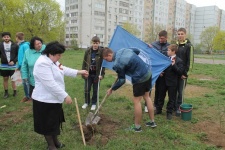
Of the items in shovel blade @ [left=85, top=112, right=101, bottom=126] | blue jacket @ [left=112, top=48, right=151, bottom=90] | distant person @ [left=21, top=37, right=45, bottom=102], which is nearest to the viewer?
blue jacket @ [left=112, top=48, right=151, bottom=90]

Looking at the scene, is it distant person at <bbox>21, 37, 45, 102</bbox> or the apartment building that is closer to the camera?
distant person at <bbox>21, 37, 45, 102</bbox>

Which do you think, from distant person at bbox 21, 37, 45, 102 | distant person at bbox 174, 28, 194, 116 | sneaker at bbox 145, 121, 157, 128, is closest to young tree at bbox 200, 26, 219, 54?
distant person at bbox 174, 28, 194, 116

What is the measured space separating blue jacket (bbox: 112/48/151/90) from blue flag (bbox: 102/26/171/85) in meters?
0.79

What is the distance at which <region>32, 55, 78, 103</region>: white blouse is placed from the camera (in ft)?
10.3

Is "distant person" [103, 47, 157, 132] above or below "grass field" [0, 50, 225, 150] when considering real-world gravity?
above

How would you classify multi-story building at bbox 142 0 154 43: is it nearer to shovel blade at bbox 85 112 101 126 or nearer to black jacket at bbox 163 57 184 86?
black jacket at bbox 163 57 184 86

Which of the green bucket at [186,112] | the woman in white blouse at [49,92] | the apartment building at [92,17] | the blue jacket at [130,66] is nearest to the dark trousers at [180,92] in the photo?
the green bucket at [186,112]

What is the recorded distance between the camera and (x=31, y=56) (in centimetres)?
583

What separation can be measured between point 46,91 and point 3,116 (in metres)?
2.92

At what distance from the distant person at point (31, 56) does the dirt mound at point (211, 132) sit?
4.38m

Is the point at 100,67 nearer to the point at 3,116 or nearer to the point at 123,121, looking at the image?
the point at 123,121

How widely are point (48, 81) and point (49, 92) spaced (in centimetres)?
23

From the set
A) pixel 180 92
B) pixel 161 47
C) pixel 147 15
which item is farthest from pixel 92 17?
pixel 180 92

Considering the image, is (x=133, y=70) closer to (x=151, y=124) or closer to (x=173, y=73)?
(x=151, y=124)
